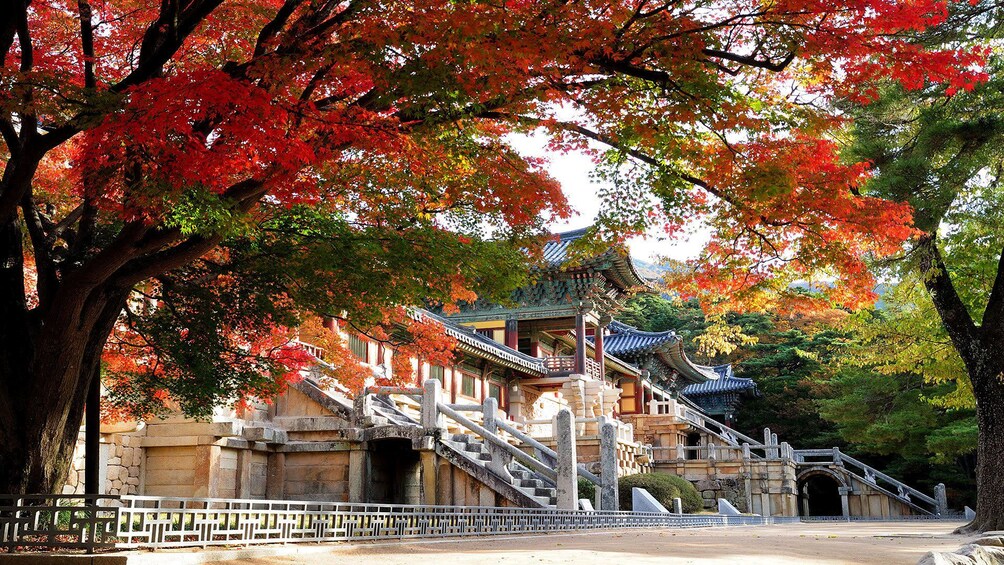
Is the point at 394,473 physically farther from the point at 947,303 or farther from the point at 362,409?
the point at 947,303

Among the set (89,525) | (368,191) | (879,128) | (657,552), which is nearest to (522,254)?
(368,191)

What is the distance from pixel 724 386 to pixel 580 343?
809 inches

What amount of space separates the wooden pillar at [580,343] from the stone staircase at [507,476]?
14107 mm

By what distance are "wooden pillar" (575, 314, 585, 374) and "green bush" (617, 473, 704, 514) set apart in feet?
24.1

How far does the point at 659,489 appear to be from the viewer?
74.2 feet

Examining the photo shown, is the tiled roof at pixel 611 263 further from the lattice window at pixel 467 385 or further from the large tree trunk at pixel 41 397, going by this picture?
the large tree trunk at pixel 41 397

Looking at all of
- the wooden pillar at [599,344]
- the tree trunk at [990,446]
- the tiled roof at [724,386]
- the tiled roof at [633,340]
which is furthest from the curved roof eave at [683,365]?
the tree trunk at [990,446]

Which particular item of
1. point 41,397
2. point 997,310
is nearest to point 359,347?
point 41,397

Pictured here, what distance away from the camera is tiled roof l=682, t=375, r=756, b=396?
4753 centimetres

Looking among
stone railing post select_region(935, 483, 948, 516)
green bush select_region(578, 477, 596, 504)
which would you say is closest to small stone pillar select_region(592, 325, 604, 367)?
stone railing post select_region(935, 483, 948, 516)

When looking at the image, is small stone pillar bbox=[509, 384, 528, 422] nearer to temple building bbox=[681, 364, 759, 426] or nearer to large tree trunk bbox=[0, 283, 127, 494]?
temple building bbox=[681, 364, 759, 426]

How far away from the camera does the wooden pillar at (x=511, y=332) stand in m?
31.7

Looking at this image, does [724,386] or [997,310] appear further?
[724,386]

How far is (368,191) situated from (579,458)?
17.7 meters
